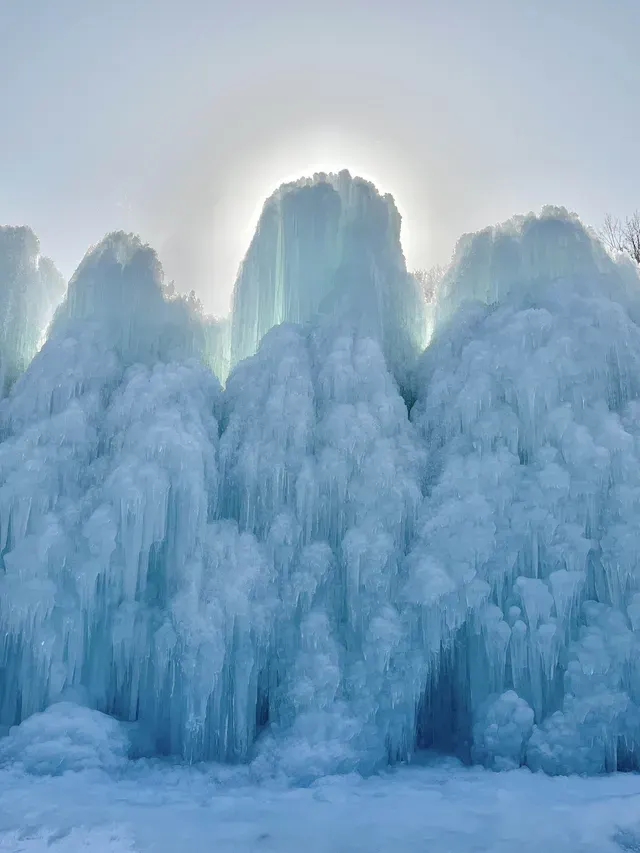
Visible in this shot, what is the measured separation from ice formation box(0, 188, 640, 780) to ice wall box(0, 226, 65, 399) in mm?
1526

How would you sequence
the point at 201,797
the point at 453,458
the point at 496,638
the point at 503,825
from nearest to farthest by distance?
1. the point at 503,825
2. the point at 201,797
3. the point at 496,638
4. the point at 453,458

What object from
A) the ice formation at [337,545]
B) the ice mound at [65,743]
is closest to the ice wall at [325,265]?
the ice formation at [337,545]

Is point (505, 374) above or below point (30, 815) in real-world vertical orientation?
above

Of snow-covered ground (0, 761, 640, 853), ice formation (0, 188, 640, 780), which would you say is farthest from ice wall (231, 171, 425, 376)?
snow-covered ground (0, 761, 640, 853)

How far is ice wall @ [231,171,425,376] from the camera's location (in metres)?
11.8

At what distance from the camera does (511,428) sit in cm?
962

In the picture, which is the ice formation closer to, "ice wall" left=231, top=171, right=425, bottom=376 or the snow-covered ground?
the snow-covered ground

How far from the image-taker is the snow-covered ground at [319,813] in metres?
5.69

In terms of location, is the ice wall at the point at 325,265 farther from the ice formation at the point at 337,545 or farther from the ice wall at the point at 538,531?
the ice wall at the point at 538,531

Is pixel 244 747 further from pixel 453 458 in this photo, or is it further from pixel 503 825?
pixel 453 458

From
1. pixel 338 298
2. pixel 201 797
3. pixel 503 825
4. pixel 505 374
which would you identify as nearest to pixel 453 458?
pixel 505 374

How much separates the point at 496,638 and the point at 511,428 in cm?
312

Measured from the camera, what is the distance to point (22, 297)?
1218cm

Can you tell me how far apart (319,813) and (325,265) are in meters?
8.90
